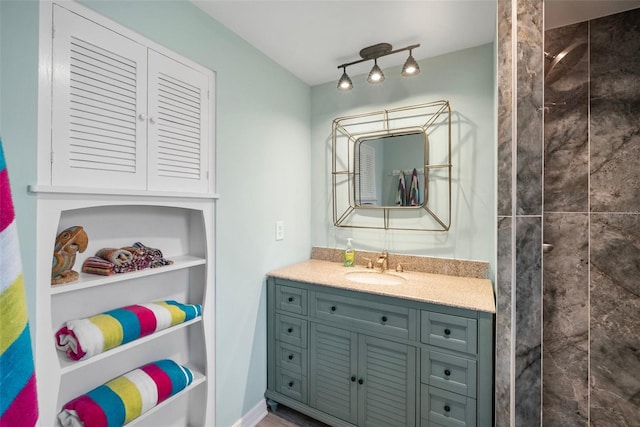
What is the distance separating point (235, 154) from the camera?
5.65 ft

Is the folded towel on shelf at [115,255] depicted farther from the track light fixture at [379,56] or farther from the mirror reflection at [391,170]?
the track light fixture at [379,56]

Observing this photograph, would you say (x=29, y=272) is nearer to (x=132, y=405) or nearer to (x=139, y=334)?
(x=139, y=334)

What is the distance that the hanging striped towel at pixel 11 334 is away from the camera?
19.8 inches

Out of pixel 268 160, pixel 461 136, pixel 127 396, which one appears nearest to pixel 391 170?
pixel 461 136

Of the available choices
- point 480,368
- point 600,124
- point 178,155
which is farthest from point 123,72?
point 600,124

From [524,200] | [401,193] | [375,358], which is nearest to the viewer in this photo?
Answer: [524,200]

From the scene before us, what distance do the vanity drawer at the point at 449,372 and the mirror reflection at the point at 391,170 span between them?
3.21ft

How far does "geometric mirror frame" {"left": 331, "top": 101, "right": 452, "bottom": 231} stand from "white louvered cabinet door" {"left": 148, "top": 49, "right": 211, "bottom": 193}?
1075 millimetres

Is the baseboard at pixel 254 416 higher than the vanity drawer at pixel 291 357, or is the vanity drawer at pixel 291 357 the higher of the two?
the vanity drawer at pixel 291 357

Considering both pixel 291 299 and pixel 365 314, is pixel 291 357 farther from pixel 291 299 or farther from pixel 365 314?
pixel 365 314

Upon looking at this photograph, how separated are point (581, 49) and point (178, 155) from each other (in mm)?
1947

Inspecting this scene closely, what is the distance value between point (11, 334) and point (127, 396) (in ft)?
Result: 2.92

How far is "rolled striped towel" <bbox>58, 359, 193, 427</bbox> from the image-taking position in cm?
108

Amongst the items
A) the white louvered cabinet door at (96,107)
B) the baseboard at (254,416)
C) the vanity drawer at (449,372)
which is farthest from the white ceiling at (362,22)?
the baseboard at (254,416)
